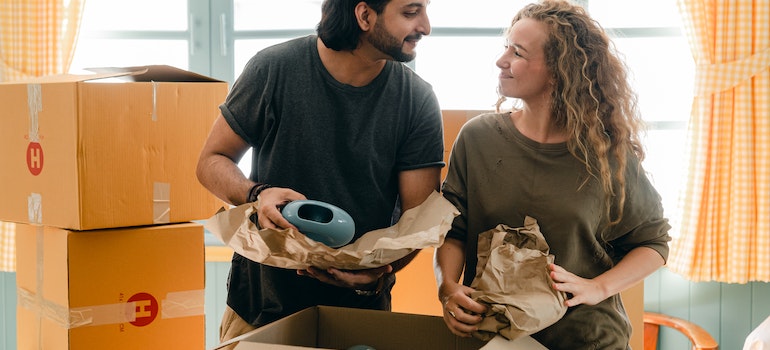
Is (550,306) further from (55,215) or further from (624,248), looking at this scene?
(55,215)

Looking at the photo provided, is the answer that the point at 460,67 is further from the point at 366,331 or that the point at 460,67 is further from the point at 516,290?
the point at 516,290

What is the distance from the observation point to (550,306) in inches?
47.7

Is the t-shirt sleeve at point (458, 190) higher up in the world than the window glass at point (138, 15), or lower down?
lower down

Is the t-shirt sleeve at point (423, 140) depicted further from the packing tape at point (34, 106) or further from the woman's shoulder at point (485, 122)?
the packing tape at point (34, 106)

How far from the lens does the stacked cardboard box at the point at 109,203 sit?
1972 mm

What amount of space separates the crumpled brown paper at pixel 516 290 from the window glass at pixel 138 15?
2320 mm

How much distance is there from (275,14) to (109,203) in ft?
4.86

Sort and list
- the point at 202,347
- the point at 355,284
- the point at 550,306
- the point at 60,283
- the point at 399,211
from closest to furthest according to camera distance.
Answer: the point at 550,306 < the point at 355,284 < the point at 399,211 < the point at 60,283 < the point at 202,347

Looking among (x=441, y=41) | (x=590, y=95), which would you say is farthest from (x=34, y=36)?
(x=590, y=95)

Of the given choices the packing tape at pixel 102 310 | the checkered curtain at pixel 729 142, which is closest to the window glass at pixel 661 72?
the checkered curtain at pixel 729 142

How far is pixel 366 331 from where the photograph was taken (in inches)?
55.6

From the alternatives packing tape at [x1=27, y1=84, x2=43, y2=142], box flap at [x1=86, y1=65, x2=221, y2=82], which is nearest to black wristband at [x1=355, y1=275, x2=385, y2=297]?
box flap at [x1=86, y1=65, x2=221, y2=82]

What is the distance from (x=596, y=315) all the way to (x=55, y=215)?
4.40 feet

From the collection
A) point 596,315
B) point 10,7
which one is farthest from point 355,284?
point 10,7
